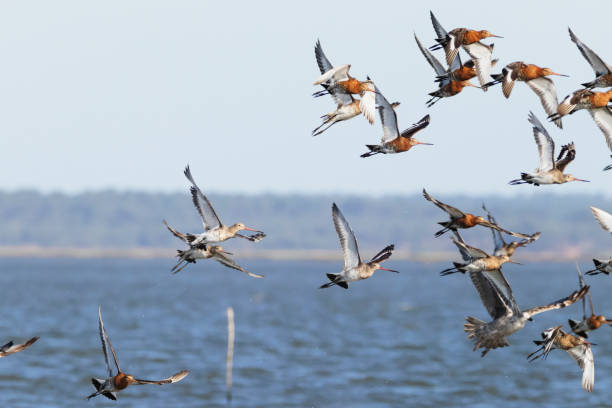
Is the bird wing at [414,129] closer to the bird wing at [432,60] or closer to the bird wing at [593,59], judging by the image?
the bird wing at [432,60]

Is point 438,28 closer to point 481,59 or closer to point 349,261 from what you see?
point 481,59

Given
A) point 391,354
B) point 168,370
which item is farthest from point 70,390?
point 391,354

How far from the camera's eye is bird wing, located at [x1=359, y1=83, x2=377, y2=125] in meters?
16.3

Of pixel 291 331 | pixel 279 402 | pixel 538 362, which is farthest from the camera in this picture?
pixel 291 331

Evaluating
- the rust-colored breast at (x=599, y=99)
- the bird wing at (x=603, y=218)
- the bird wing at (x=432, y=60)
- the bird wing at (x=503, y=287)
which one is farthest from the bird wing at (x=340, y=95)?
the bird wing at (x=603, y=218)

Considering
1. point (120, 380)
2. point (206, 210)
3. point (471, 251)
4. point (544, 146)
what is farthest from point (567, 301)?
point (120, 380)

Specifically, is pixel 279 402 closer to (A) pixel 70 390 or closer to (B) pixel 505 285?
(A) pixel 70 390

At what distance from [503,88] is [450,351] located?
61.4m

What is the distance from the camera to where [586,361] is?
17188mm

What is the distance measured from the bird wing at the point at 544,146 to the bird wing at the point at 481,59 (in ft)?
3.16

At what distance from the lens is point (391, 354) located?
2884 inches

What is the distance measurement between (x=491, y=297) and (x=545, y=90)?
321cm

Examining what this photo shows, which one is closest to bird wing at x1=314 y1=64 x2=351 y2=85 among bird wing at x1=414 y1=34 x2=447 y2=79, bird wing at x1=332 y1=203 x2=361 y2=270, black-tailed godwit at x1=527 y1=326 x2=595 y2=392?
bird wing at x1=414 y1=34 x2=447 y2=79

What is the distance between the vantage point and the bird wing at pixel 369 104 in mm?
16328
